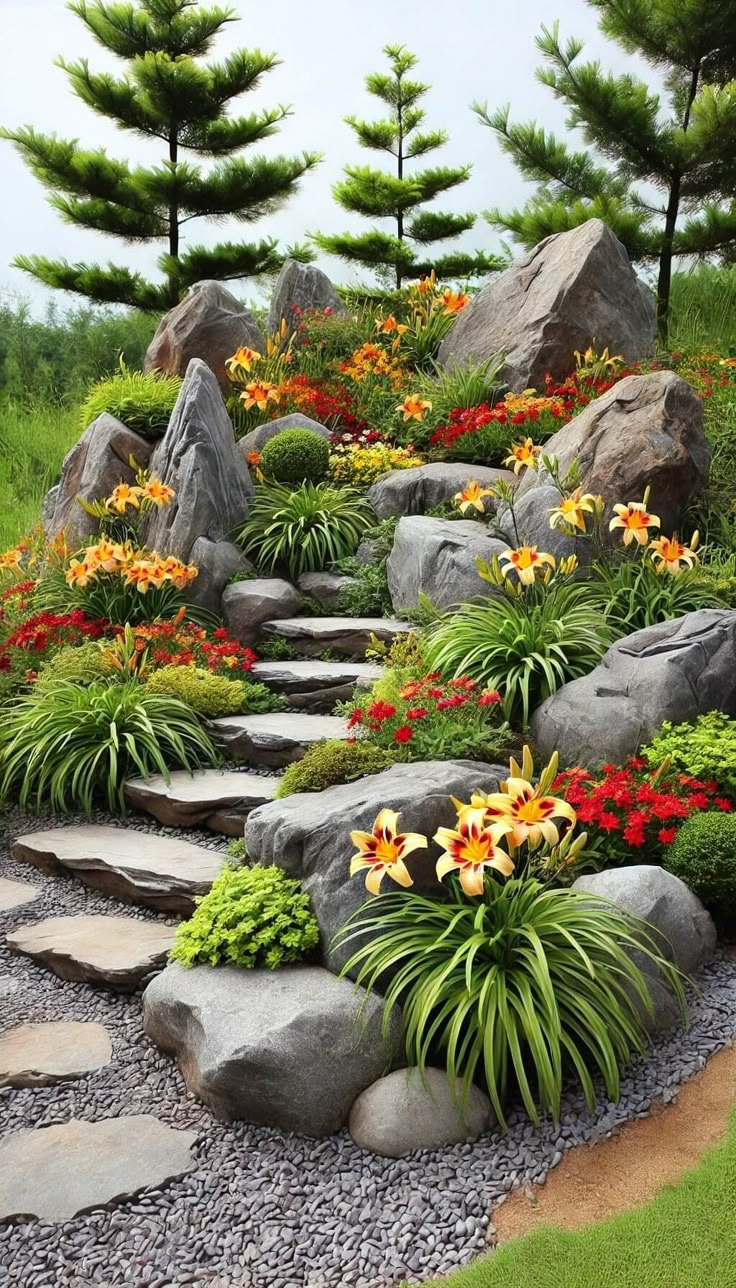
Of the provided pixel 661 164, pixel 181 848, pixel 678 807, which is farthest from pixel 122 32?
pixel 678 807

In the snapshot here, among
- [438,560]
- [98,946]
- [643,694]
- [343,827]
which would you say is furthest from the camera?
[438,560]

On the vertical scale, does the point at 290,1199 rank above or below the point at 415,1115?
below

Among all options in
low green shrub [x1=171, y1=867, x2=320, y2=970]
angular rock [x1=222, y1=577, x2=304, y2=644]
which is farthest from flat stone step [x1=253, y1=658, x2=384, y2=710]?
low green shrub [x1=171, y1=867, x2=320, y2=970]

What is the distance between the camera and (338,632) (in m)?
6.71

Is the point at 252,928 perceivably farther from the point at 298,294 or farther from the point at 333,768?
the point at 298,294

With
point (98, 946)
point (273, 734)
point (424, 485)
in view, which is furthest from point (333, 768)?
point (424, 485)

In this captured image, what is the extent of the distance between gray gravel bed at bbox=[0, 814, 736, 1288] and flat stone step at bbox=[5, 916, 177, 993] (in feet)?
1.65

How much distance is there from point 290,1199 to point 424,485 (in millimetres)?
5610

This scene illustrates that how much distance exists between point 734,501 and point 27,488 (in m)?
8.62

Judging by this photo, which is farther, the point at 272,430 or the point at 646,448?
the point at 272,430

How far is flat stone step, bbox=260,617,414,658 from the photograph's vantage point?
6.61m

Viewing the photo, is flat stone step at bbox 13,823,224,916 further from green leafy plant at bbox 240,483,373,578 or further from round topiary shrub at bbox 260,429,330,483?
round topiary shrub at bbox 260,429,330,483

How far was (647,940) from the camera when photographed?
3594mm

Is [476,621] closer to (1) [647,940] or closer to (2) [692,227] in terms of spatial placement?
(1) [647,940]
